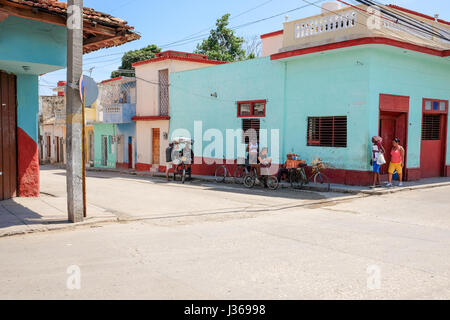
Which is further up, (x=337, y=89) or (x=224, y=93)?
(x=224, y=93)

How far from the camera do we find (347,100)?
14422mm

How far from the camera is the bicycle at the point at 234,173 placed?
1619cm

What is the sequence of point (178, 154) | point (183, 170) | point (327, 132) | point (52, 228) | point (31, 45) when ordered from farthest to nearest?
point (178, 154) < point (183, 170) < point (327, 132) < point (31, 45) < point (52, 228)

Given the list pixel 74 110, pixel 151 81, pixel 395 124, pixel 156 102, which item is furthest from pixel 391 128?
pixel 151 81

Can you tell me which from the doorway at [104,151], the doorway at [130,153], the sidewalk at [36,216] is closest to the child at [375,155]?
the sidewalk at [36,216]

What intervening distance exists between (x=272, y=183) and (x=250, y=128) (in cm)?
423

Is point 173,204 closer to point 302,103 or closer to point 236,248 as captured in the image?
point 236,248

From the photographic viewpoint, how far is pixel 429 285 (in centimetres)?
452

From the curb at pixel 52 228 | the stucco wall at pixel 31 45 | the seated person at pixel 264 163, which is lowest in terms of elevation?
the curb at pixel 52 228

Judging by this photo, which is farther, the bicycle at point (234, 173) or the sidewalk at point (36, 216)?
the bicycle at point (234, 173)

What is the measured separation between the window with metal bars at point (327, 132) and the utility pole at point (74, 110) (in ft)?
31.9

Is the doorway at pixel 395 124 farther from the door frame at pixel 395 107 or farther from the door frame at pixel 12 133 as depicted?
the door frame at pixel 12 133

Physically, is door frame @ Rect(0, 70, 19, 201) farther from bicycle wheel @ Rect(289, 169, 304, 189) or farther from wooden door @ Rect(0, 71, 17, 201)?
bicycle wheel @ Rect(289, 169, 304, 189)

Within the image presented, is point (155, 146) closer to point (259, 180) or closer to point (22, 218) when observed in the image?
point (259, 180)
